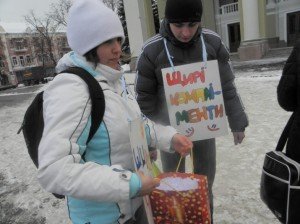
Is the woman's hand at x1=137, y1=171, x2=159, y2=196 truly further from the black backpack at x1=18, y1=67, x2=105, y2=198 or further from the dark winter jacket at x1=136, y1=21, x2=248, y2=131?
the dark winter jacket at x1=136, y1=21, x2=248, y2=131

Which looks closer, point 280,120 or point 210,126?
point 210,126

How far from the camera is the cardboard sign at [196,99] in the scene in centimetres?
221

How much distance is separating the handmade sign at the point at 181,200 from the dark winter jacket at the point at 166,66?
0.89m

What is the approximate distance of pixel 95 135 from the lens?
134 cm

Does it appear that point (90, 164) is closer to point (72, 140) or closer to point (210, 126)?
point (72, 140)

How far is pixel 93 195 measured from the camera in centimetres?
119

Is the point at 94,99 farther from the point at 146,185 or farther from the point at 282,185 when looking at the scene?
the point at 282,185

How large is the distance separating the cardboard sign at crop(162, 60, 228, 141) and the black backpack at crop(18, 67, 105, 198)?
3.03ft

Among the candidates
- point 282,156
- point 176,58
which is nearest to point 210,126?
point 176,58

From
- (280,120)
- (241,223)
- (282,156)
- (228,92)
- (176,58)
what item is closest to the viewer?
(282,156)

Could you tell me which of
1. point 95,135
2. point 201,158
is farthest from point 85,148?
point 201,158

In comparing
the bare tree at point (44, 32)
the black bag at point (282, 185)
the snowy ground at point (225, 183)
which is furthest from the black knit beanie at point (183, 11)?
the bare tree at point (44, 32)

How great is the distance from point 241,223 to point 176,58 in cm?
154

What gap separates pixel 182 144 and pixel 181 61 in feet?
2.42
